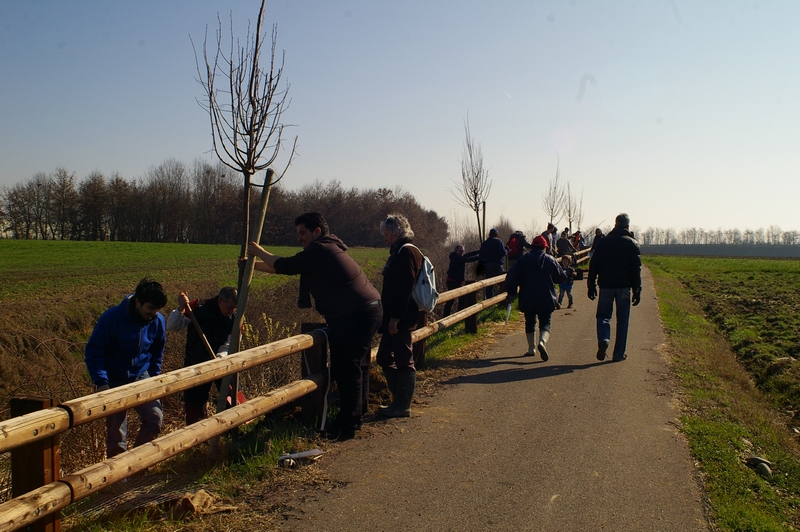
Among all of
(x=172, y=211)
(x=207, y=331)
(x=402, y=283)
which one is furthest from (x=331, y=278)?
(x=172, y=211)

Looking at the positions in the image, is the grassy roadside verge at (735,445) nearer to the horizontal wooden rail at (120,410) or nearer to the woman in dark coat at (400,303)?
the woman in dark coat at (400,303)

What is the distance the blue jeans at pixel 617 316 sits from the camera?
891 cm

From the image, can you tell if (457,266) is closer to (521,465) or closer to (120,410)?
(521,465)

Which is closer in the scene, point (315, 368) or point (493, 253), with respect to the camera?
point (315, 368)

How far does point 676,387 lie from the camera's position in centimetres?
737

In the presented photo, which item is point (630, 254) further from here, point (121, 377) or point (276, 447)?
point (121, 377)

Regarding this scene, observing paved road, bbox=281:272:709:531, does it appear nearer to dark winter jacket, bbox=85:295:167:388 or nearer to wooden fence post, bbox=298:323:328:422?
wooden fence post, bbox=298:323:328:422

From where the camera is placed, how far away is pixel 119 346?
18.0ft

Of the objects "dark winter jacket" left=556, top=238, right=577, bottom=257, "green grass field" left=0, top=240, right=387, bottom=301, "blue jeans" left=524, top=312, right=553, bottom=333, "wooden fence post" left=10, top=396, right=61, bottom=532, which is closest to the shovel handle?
"wooden fence post" left=10, top=396, right=61, bottom=532

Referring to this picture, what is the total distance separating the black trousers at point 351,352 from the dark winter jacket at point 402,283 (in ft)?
1.62

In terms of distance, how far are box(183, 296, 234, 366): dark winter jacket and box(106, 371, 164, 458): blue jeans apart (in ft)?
1.61

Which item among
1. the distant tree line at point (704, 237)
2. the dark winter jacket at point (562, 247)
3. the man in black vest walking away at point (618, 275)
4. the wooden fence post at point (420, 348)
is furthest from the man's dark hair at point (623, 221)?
the distant tree line at point (704, 237)

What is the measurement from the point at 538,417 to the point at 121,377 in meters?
3.79

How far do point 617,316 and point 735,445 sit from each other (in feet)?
12.0
